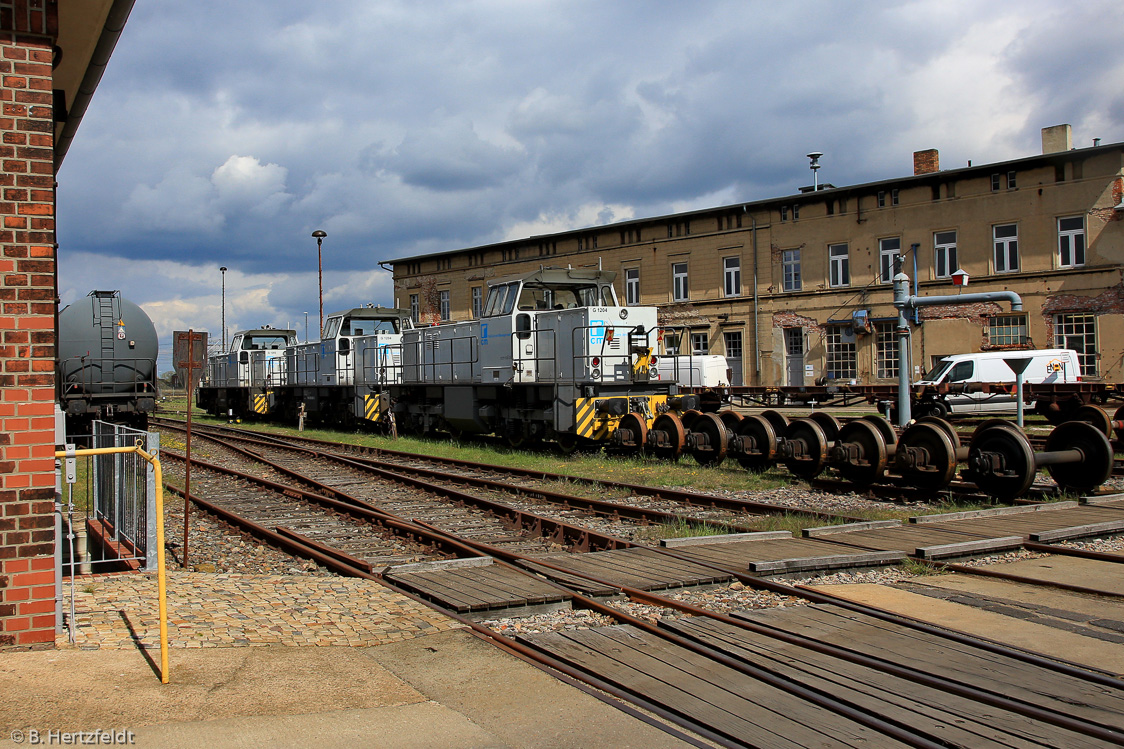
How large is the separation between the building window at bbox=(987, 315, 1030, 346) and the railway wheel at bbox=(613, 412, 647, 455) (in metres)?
21.2

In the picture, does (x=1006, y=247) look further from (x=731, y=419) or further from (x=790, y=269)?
(x=731, y=419)

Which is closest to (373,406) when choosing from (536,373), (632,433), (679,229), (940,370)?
(536,373)

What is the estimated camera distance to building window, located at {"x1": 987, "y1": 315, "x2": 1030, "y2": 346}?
30.7m

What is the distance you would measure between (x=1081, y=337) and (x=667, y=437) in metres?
22.2

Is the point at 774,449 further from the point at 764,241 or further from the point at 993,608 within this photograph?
the point at 764,241

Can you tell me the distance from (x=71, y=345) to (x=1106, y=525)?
19.7m

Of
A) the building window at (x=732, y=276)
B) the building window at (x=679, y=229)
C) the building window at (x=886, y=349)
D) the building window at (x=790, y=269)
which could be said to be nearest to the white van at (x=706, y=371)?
the building window at (x=732, y=276)

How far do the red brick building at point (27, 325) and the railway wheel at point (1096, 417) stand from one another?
516 inches

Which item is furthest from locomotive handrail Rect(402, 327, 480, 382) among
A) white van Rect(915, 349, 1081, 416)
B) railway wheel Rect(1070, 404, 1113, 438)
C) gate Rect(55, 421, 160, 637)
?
white van Rect(915, 349, 1081, 416)

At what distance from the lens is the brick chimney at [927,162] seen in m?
34.3

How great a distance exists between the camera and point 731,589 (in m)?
6.25

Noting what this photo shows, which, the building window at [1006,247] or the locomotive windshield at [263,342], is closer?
→ the building window at [1006,247]

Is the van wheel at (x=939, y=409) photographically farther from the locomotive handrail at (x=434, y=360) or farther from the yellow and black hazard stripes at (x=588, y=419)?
the locomotive handrail at (x=434, y=360)

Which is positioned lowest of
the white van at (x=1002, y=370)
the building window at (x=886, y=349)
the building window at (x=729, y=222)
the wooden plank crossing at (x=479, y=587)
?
the wooden plank crossing at (x=479, y=587)
